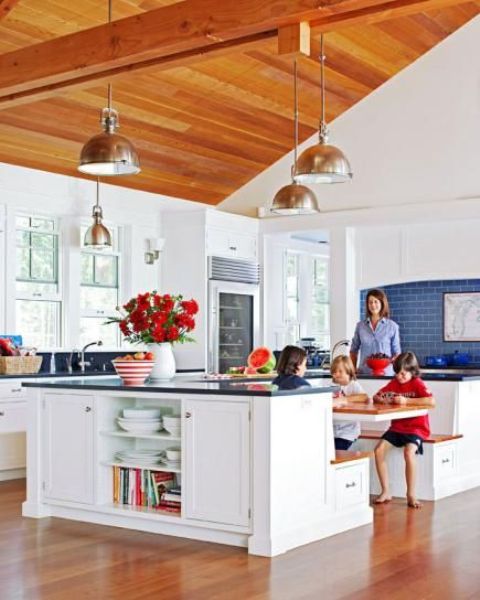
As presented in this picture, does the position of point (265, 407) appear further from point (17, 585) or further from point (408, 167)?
point (408, 167)

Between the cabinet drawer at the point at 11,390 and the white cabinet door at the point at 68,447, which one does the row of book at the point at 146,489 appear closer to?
the white cabinet door at the point at 68,447

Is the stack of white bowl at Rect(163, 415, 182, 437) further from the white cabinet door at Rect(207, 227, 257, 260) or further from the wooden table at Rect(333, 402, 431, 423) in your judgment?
the white cabinet door at Rect(207, 227, 257, 260)

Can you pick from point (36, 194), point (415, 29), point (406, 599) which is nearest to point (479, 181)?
point (415, 29)

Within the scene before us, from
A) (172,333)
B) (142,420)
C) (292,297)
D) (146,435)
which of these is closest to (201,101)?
(172,333)

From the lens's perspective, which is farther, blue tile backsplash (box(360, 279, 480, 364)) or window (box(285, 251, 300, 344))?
window (box(285, 251, 300, 344))

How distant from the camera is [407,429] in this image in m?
6.35

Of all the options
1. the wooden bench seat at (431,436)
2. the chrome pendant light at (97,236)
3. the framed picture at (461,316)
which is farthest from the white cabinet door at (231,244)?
the wooden bench seat at (431,436)

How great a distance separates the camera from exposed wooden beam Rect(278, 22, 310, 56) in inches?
182

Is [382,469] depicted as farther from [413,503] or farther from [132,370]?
[132,370]

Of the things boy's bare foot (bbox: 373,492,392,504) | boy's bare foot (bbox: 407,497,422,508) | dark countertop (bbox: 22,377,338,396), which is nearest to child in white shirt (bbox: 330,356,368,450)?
boy's bare foot (bbox: 373,492,392,504)

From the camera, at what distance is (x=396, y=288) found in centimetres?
989

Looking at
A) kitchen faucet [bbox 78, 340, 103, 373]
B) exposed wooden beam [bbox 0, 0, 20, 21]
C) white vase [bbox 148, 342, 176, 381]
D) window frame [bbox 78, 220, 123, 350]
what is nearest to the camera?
white vase [bbox 148, 342, 176, 381]

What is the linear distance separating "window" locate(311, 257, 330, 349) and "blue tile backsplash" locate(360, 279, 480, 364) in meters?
1.81

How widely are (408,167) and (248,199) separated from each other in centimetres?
184
